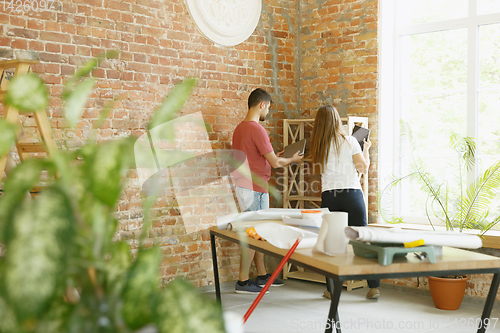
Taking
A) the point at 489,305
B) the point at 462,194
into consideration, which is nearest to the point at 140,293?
the point at 489,305

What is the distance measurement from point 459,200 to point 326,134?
1365mm

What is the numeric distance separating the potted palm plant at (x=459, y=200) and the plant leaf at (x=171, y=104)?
380 cm

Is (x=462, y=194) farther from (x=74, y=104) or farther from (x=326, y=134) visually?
(x=74, y=104)

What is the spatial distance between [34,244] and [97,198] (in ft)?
0.21

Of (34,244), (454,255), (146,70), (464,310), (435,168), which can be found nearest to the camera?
(34,244)

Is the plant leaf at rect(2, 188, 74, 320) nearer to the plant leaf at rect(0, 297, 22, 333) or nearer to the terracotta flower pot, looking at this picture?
the plant leaf at rect(0, 297, 22, 333)

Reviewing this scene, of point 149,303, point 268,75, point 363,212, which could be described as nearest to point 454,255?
point 149,303

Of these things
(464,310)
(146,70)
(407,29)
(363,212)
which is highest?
(407,29)

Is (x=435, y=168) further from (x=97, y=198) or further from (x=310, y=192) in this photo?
(x=97, y=198)

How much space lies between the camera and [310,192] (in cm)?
498

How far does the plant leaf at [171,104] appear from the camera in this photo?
0.42 metres

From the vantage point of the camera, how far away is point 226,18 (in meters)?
4.57

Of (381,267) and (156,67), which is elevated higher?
(156,67)

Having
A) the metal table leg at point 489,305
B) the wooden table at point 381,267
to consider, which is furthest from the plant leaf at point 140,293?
the metal table leg at point 489,305
